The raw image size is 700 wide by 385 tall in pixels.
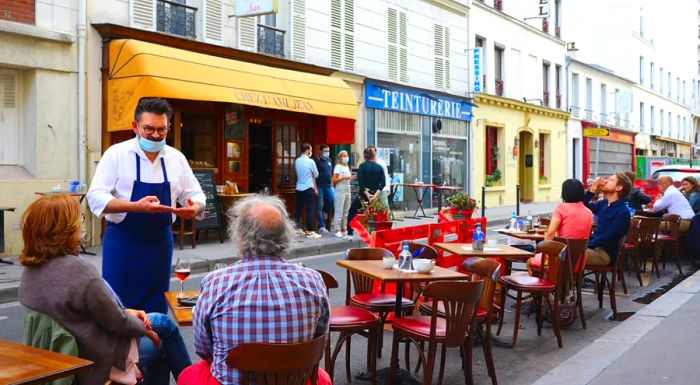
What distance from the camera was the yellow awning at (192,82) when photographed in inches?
467

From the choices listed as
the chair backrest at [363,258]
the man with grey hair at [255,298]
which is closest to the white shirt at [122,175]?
the man with grey hair at [255,298]

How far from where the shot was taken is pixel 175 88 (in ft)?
39.8

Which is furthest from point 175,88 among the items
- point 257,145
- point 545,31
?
point 545,31

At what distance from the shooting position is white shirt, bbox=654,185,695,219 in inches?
444

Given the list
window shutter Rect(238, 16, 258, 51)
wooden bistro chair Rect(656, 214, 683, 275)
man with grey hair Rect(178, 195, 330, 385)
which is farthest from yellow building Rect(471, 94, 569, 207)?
man with grey hair Rect(178, 195, 330, 385)

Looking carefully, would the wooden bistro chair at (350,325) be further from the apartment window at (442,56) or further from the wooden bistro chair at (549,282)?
the apartment window at (442,56)

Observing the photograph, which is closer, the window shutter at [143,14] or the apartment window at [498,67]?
the window shutter at [143,14]

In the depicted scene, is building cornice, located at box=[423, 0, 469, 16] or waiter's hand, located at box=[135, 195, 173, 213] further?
building cornice, located at box=[423, 0, 469, 16]

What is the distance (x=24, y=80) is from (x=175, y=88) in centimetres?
237

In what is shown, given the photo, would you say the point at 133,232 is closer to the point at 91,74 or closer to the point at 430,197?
the point at 91,74

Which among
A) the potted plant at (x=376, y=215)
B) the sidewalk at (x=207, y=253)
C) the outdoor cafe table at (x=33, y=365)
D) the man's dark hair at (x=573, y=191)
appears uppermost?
the man's dark hair at (x=573, y=191)

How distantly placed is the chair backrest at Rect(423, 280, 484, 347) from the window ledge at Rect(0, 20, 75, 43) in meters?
9.06

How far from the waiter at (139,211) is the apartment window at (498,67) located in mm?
23662

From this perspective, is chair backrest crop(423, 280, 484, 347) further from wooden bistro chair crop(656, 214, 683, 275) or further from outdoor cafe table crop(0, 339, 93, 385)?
wooden bistro chair crop(656, 214, 683, 275)
